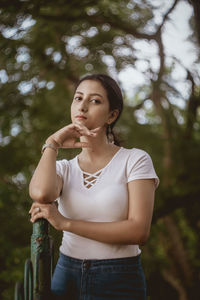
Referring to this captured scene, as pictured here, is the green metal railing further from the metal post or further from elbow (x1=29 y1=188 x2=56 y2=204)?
elbow (x1=29 y1=188 x2=56 y2=204)

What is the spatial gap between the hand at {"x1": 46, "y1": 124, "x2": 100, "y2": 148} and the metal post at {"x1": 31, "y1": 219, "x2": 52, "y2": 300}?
22.4 inches

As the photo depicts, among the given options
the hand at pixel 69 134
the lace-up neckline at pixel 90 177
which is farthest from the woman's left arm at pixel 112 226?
the hand at pixel 69 134

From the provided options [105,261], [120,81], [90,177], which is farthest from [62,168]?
[120,81]

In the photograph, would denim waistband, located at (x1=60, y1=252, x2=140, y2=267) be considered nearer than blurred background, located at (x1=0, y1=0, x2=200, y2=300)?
Yes

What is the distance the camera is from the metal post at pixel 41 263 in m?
1.32

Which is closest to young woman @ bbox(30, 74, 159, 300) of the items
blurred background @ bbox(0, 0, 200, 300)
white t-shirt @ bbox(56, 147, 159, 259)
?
white t-shirt @ bbox(56, 147, 159, 259)

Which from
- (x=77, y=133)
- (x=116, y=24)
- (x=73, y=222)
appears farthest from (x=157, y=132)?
(x=73, y=222)

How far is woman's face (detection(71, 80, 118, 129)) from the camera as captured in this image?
1.86m

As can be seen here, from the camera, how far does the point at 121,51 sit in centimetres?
418

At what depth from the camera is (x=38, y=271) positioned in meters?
1.32

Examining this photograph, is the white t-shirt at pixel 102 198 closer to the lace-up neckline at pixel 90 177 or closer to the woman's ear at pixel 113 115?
the lace-up neckline at pixel 90 177

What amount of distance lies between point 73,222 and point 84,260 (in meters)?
0.22

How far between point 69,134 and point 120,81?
3025mm

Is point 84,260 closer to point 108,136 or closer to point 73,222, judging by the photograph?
point 73,222
